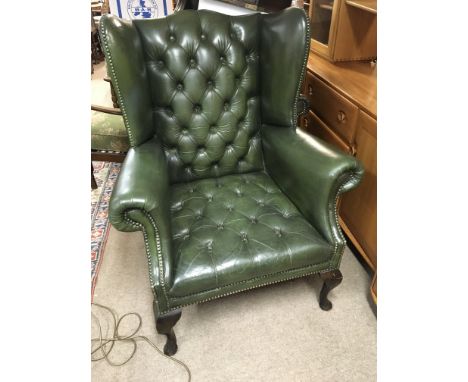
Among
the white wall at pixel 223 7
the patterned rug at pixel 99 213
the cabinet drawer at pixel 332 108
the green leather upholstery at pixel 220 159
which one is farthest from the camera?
the patterned rug at pixel 99 213

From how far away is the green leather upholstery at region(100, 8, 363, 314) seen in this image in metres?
1.04

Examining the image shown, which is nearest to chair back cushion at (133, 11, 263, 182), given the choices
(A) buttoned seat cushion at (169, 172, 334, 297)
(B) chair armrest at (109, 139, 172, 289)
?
(A) buttoned seat cushion at (169, 172, 334, 297)

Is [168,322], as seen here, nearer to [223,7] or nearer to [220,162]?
[220,162]

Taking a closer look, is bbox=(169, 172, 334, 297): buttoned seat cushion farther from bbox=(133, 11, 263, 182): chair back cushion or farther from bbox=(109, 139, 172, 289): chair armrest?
bbox=(133, 11, 263, 182): chair back cushion

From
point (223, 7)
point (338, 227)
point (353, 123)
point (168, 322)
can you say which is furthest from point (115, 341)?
point (223, 7)

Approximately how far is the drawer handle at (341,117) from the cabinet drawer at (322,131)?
88mm

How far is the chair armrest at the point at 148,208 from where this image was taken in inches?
35.7

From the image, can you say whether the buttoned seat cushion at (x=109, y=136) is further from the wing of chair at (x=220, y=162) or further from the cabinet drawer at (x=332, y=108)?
the cabinet drawer at (x=332, y=108)

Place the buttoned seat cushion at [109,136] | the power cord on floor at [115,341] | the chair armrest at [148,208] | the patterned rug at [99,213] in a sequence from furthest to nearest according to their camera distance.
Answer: the buttoned seat cushion at [109,136]
the patterned rug at [99,213]
the power cord on floor at [115,341]
the chair armrest at [148,208]

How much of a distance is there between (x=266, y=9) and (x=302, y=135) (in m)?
0.70

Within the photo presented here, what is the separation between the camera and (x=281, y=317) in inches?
53.4

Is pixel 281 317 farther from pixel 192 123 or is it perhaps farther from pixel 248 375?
pixel 192 123

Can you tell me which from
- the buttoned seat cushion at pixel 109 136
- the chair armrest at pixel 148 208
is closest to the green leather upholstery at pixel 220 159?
the chair armrest at pixel 148 208

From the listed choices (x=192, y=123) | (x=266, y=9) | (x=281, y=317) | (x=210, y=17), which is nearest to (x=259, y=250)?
(x=281, y=317)
